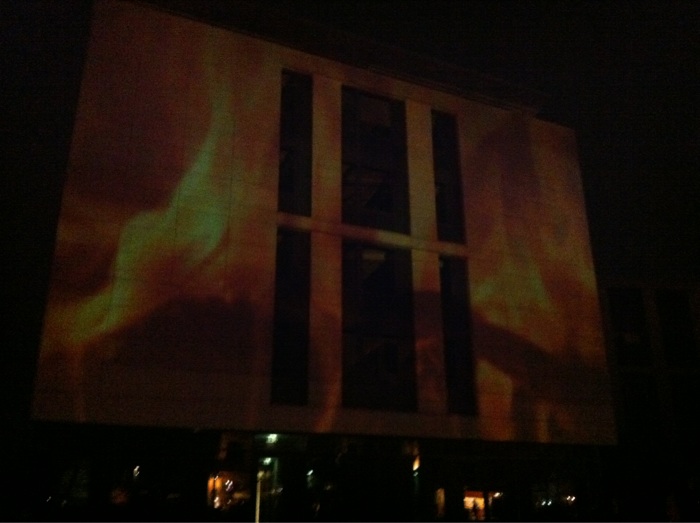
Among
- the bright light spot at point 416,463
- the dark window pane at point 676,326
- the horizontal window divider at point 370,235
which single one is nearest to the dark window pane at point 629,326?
the dark window pane at point 676,326

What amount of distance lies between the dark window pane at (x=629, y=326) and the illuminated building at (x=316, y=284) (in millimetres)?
6092

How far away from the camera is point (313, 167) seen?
23375 millimetres

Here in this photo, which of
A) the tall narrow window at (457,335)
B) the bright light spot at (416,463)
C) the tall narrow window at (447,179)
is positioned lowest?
the bright light spot at (416,463)

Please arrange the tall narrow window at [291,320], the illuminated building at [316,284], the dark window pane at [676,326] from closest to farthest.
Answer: the illuminated building at [316,284]
the tall narrow window at [291,320]
the dark window pane at [676,326]

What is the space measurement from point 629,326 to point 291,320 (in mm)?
19742

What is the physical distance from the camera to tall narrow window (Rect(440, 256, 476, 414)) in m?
23.0

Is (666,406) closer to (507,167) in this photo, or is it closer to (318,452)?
(507,167)

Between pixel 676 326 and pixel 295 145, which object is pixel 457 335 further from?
pixel 676 326

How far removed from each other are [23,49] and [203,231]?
35.8ft

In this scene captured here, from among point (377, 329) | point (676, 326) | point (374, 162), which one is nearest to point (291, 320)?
point (377, 329)

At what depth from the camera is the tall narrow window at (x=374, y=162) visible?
80.0ft

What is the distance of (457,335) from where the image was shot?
24.0 m

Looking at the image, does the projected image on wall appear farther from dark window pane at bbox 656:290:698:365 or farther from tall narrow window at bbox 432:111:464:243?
dark window pane at bbox 656:290:698:365

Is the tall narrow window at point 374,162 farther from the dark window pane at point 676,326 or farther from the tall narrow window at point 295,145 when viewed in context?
the dark window pane at point 676,326
